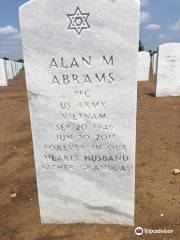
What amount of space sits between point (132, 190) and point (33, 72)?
4.64 feet

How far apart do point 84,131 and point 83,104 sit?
260mm

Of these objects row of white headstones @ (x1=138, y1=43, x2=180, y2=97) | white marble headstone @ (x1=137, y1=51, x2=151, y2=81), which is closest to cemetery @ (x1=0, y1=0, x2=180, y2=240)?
row of white headstones @ (x1=138, y1=43, x2=180, y2=97)

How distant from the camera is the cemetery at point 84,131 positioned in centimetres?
222

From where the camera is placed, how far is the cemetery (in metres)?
2.22

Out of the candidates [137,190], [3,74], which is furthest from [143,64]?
[137,190]

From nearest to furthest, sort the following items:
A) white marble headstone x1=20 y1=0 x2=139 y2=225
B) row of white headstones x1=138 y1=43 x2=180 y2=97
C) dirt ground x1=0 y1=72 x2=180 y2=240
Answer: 1. white marble headstone x1=20 y1=0 x2=139 y2=225
2. dirt ground x1=0 y1=72 x2=180 y2=240
3. row of white headstones x1=138 y1=43 x2=180 y2=97

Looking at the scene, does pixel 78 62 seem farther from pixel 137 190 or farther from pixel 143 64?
pixel 143 64

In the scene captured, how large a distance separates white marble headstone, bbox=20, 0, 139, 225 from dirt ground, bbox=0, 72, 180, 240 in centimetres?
18

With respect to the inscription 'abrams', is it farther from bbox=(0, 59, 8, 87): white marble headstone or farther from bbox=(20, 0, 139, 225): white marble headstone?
bbox=(0, 59, 8, 87): white marble headstone

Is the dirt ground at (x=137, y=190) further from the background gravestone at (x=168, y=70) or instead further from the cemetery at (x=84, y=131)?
the background gravestone at (x=168, y=70)

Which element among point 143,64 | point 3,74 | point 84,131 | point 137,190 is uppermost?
point 143,64

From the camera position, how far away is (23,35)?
7.54ft

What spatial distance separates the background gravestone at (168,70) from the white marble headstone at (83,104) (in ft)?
22.6

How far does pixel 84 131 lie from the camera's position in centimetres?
254
